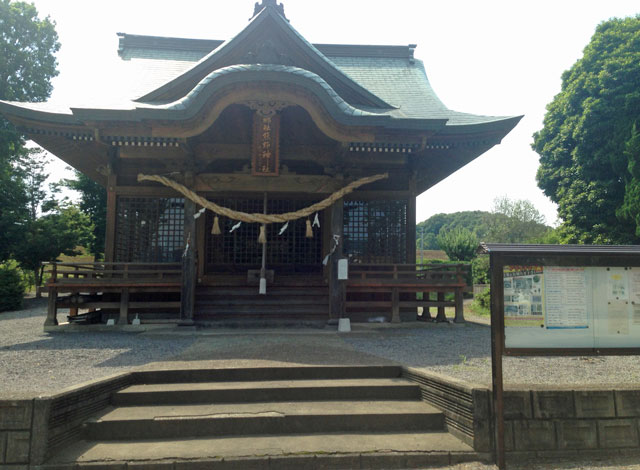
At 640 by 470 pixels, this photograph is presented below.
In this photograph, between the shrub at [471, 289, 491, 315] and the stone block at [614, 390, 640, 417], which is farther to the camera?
the shrub at [471, 289, 491, 315]

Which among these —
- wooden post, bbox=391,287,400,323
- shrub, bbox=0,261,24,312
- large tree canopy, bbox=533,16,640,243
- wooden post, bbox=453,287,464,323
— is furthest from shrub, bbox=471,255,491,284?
shrub, bbox=0,261,24,312

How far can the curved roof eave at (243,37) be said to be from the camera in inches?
383

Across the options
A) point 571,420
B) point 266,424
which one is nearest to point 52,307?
point 266,424

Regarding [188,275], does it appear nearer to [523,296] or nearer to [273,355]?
[273,355]

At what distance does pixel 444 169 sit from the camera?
12.0 m

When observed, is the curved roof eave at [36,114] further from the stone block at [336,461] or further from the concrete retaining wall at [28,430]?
the stone block at [336,461]

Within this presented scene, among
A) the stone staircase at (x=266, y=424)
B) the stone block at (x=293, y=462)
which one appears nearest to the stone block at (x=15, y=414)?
the stone staircase at (x=266, y=424)

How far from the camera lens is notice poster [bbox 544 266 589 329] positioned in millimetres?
3830

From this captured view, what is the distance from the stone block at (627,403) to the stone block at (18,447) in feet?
18.1

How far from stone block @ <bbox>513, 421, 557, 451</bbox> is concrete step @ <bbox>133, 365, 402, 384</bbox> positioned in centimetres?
164

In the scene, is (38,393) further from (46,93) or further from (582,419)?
(46,93)

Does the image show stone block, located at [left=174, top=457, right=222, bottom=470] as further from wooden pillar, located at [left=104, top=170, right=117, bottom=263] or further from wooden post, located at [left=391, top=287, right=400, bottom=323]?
wooden pillar, located at [left=104, top=170, right=117, bottom=263]

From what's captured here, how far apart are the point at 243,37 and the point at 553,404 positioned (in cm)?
965

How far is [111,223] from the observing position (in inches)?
400
